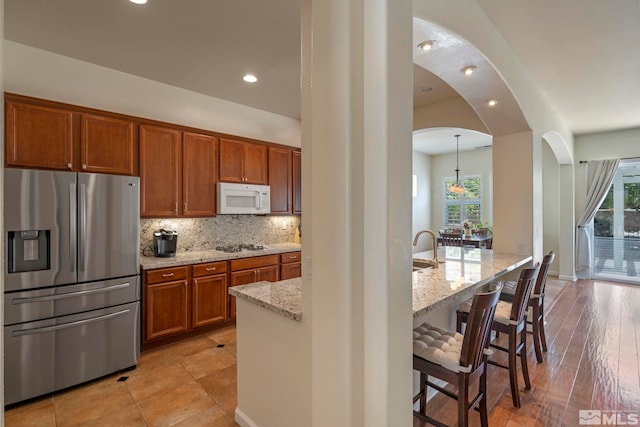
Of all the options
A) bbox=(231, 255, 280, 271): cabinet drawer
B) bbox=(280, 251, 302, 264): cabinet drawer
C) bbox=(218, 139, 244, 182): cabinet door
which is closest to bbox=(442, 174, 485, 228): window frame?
bbox=(280, 251, 302, 264): cabinet drawer

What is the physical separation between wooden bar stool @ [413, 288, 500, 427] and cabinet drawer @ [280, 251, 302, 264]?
8.63 ft

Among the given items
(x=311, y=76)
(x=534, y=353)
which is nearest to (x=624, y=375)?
(x=534, y=353)

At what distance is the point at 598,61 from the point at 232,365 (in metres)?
4.79

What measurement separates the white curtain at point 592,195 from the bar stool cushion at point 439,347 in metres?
6.14

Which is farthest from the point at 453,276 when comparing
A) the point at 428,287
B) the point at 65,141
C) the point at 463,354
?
the point at 65,141

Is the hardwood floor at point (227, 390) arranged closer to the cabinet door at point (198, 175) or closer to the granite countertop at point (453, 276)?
the granite countertop at point (453, 276)

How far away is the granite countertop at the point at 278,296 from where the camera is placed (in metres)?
1.66

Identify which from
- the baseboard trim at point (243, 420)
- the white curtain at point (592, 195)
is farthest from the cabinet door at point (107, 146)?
the white curtain at point (592, 195)

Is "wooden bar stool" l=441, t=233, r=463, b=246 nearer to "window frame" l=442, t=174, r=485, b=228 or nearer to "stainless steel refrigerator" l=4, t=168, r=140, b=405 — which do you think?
"window frame" l=442, t=174, r=485, b=228

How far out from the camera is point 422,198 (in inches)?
349

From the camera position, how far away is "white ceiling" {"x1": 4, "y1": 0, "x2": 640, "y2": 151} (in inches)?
94.9

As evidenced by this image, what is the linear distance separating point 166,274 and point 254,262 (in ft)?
3.45

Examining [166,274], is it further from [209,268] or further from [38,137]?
[38,137]

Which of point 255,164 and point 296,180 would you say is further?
point 296,180
